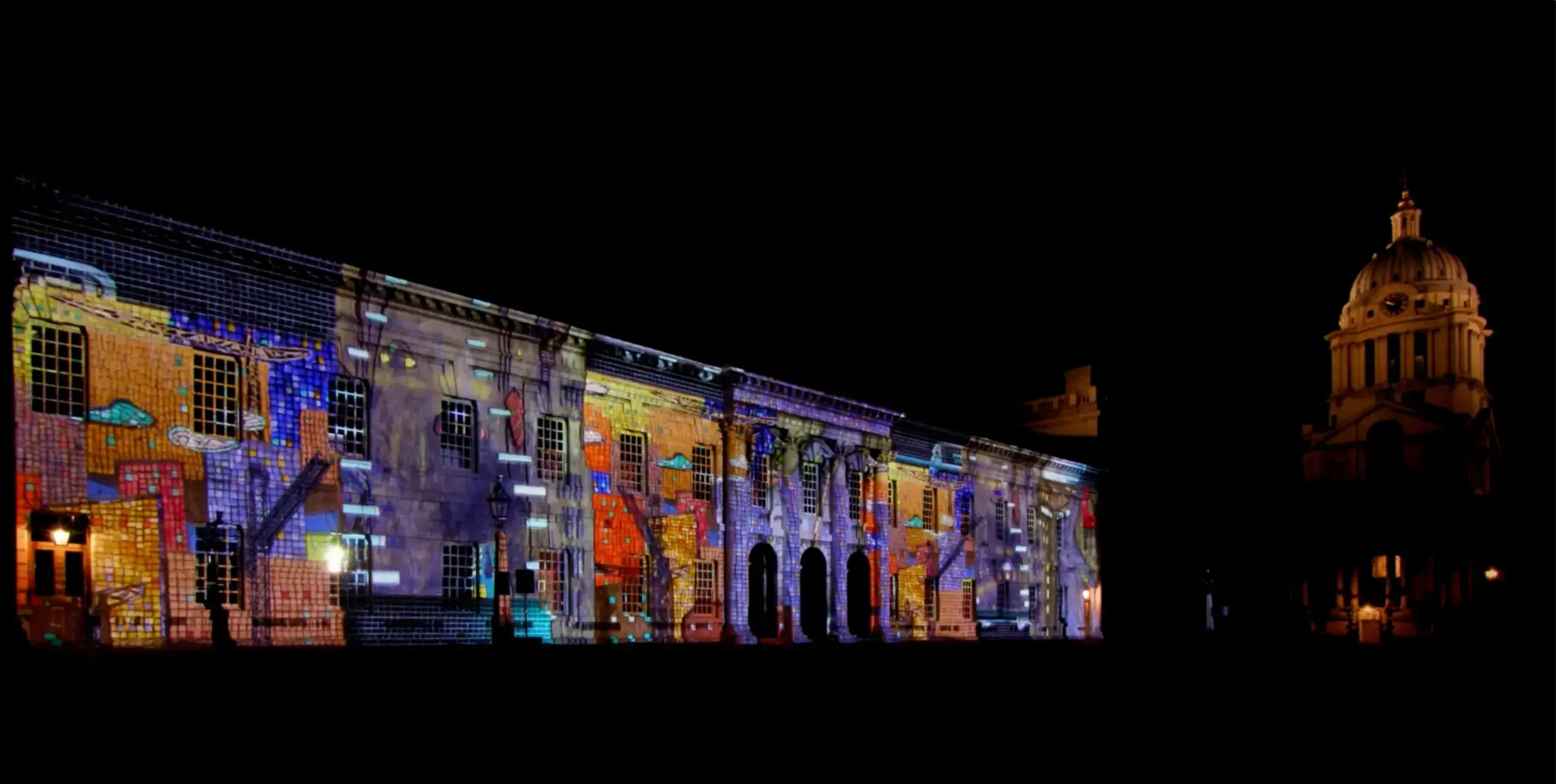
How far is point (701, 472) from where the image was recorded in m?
35.6

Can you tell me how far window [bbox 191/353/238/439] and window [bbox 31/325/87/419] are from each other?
2.07 meters

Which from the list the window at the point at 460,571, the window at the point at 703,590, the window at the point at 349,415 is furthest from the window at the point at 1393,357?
the window at the point at 349,415

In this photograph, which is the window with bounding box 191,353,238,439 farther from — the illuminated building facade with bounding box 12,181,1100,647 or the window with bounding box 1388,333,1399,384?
the window with bounding box 1388,333,1399,384

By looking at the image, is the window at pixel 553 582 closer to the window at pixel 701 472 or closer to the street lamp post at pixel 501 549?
the street lamp post at pixel 501 549

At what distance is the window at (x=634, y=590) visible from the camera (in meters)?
31.9

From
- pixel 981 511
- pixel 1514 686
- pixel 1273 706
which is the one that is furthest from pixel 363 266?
pixel 981 511

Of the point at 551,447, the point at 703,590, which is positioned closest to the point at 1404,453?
the point at 703,590

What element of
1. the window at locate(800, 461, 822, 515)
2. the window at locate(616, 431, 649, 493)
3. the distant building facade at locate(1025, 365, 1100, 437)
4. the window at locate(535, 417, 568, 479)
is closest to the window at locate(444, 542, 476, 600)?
Answer: the window at locate(535, 417, 568, 479)

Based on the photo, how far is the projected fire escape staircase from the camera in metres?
22.8

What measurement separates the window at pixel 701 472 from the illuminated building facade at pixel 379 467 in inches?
3.2

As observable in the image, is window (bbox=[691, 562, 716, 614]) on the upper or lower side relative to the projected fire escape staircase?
lower

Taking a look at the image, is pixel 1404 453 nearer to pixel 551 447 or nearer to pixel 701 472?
pixel 701 472

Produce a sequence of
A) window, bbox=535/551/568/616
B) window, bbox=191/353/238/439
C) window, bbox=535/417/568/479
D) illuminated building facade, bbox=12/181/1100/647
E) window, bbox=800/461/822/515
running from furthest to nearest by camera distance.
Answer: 1. window, bbox=800/461/822/515
2. window, bbox=535/417/568/479
3. window, bbox=535/551/568/616
4. window, bbox=191/353/238/439
5. illuminated building facade, bbox=12/181/1100/647

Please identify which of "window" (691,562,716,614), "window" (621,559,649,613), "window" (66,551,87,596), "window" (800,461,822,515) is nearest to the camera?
"window" (66,551,87,596)
